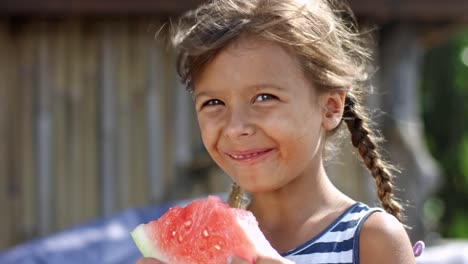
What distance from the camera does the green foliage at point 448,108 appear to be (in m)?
17.2

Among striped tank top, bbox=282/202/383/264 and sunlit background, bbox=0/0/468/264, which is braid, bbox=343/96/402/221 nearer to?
striped tank top, bbox=282/202/383/264

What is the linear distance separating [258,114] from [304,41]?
30 cm

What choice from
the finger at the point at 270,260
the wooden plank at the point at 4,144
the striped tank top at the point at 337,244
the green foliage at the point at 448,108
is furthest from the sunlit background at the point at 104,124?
the green foliage at the point at 448,108

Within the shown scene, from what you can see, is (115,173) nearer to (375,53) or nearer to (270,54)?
(375,53)

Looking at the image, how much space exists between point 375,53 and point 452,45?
32.0 feet

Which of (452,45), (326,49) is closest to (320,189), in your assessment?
(326,49)

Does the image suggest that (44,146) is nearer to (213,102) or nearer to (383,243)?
(213,102)

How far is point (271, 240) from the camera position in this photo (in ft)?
9.25

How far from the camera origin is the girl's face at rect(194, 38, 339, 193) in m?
2.63

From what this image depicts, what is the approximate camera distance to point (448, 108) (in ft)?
56.9

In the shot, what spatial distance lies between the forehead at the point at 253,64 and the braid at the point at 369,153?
391mm

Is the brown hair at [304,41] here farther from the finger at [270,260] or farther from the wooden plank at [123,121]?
the wooden plank at [123,121]

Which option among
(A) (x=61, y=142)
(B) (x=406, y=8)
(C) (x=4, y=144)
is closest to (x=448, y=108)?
(B) (x=406, y=8)

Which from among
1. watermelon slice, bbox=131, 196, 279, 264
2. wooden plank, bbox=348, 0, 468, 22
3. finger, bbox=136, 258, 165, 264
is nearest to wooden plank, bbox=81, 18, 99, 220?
wooden plank, bbox=348, 0, 468, 22
